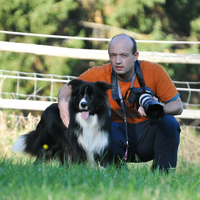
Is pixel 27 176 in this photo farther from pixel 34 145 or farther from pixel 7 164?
pixel 34 145

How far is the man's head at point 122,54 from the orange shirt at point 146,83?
169 millimetres

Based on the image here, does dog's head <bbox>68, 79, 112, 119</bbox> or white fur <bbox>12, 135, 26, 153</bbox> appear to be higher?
dog's head <bbox>68, 79, 112, 119</bbox>

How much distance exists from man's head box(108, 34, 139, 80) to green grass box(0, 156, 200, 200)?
1148 mm

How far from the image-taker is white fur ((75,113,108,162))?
371 cm

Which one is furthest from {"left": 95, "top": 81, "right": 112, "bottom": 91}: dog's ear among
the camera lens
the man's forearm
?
the man's forearm

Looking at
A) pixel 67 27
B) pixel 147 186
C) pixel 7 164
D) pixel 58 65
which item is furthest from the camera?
pixel 67 27

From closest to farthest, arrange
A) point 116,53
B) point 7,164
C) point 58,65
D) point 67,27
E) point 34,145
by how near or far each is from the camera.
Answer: point 7,164 < point 116,53 < point 34,145 < point 58,65 < point 67,27

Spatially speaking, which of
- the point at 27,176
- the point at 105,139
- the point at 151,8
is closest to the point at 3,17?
the point at 151,8

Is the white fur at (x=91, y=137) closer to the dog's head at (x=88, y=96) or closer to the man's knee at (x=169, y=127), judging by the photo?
the dog's head at (x=88, y=96)

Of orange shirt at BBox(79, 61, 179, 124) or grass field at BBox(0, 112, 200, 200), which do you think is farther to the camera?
orange shirt at BBox(79, 61, 179, 124)

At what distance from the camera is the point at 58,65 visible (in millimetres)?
9219

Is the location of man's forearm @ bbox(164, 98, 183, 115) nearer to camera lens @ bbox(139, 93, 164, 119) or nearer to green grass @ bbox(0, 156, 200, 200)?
camera lens @ bbox(139, 93, 164, 119)

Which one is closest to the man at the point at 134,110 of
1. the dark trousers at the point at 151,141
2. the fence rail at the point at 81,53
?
the dark trousers at the point at 151,141

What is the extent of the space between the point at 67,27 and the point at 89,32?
734 mm
